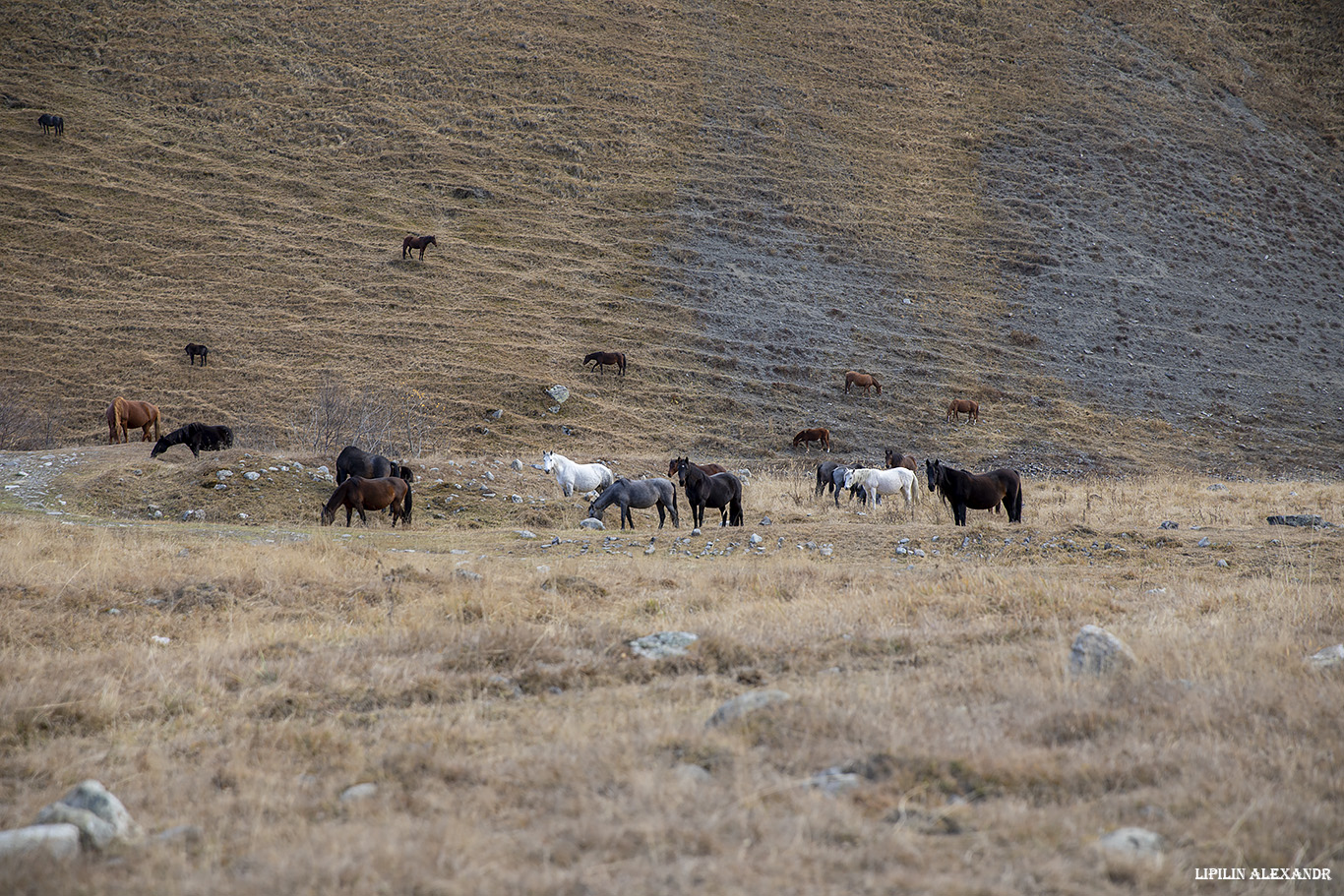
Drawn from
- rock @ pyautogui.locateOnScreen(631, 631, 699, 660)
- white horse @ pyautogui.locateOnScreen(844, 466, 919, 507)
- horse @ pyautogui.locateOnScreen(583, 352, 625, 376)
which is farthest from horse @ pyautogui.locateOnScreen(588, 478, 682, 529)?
horse @ pyautogui.locateOnScreen(583, 352, 625, 376)

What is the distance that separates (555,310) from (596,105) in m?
23.1

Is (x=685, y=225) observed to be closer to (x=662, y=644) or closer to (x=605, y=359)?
(x=605, y=359)

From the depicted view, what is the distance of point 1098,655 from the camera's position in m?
6.09

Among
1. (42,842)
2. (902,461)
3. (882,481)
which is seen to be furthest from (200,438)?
(42,842)

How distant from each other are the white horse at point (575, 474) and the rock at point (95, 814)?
16808 millimetres

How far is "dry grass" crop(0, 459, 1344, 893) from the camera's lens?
3.61m

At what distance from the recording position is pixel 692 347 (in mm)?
42188

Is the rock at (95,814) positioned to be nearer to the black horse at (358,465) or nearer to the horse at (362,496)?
the horse at (362,496)

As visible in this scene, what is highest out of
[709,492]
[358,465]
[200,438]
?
[200,438]

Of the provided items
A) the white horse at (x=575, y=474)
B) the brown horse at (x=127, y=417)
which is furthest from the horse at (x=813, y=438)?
the brown horse at (x=127, y=417)

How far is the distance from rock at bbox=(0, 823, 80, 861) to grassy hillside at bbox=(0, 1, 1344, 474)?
22.5 meters

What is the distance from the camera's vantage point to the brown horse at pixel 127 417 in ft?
88.7

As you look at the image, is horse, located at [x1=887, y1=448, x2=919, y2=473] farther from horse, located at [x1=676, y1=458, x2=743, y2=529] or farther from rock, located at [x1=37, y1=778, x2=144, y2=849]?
rock, located at [x1=37, y1=778, x2=144, y2=849]

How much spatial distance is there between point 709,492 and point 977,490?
17.1 feet
